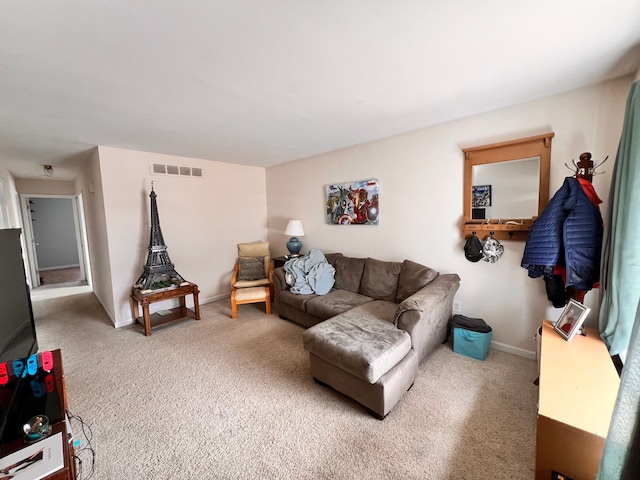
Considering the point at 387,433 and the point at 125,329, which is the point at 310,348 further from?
the point at 125,329

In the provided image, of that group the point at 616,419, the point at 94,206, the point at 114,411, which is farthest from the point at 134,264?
the point at 616,419

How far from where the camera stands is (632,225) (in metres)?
1.40

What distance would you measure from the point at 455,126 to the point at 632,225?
5.46 feet

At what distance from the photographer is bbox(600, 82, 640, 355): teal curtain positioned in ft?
4.58

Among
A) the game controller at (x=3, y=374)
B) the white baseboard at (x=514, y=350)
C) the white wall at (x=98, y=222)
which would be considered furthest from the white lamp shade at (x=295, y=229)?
the game controller at (x=3, y=374)

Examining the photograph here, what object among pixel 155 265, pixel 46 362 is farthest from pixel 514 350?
pixel 155 265

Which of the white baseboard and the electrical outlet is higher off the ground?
the electrical outlet

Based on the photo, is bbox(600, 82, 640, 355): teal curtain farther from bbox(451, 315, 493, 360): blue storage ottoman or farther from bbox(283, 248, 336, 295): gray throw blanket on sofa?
bbox(283, 248, 336, 295): gray throw blanket on sofa

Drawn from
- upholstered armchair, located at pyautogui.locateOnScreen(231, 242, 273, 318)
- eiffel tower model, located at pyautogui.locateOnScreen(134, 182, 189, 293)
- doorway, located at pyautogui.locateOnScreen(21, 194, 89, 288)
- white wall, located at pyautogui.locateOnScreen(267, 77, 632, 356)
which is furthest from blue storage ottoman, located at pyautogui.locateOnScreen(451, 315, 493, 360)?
doorway, located at pyautogui.locateOnScreen(21, 194, 89, 288)

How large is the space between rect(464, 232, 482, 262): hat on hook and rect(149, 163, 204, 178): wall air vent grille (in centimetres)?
379

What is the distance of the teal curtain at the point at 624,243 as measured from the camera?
1397 mm

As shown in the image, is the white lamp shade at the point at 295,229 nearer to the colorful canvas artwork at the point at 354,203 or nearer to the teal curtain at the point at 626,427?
the colorful canvas artwork at the point at 354,203

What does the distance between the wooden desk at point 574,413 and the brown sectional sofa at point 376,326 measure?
80 cm

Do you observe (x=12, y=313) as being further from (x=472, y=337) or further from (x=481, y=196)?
(x=481, y=196)
